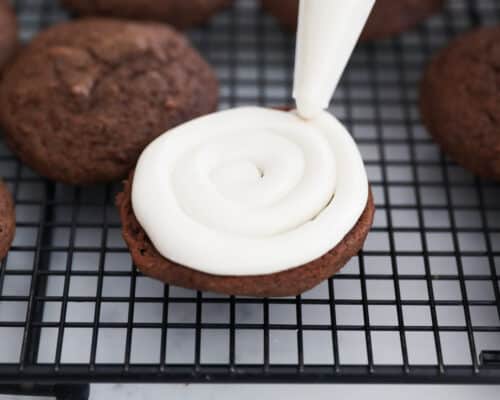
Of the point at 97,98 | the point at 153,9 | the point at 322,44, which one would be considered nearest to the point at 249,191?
the point at 322,44

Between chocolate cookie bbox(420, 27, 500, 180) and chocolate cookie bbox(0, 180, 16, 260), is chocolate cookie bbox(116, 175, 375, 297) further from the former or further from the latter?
chocolate cookie bbox(420, 27, 500, 180)

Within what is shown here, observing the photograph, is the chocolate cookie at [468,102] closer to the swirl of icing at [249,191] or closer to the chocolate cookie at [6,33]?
the swirl of icing at [249,191]

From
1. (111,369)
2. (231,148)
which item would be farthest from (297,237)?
(111,369)

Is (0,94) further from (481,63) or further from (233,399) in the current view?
(481,63)

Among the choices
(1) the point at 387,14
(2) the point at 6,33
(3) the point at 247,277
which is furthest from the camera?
(1) the point at 387,14

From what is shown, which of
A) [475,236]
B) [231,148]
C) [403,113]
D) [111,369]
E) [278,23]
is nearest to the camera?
[111,369]

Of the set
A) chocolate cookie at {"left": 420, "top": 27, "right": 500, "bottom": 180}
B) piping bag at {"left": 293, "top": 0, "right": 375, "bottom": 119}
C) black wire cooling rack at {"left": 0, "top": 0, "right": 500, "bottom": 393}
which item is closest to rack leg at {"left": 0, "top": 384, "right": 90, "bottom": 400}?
black wire cooling rack at {"left": 0, "top": 0, "right": 500, "bottom": 393}

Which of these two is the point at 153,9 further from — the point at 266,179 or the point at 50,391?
the point at 50,391
